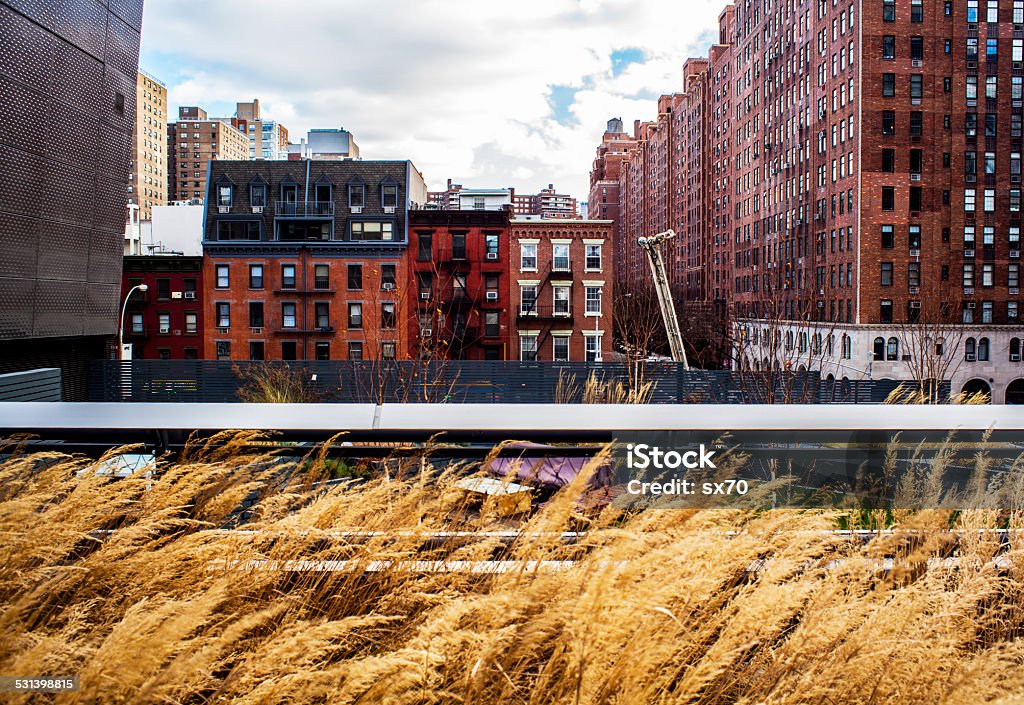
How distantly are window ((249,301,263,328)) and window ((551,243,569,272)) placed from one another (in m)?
18.7

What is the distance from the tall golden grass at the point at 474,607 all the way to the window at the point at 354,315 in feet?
141

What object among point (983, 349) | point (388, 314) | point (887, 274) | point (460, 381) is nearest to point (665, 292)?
point (460, 381)

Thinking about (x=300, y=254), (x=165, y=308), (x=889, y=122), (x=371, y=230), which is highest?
(x=889, y=122)

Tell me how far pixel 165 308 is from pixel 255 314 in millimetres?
7245

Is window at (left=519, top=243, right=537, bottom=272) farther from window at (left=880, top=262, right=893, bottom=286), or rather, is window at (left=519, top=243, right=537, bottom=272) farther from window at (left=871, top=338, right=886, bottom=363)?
window at (left=880, top=262, right=893, bottom=286)

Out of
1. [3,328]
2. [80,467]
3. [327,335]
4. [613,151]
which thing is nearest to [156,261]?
[327,335]

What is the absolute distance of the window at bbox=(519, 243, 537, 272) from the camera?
4656 centimetres

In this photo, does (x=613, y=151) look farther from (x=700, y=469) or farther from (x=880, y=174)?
(x=700, y=469)

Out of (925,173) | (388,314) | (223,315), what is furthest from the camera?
(925,173)

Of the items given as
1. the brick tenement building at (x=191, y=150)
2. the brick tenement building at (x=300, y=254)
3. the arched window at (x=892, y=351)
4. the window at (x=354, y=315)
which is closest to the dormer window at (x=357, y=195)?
the brick tenement building at (x=300, y=254)

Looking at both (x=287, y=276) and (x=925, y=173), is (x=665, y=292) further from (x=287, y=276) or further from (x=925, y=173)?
(x=925, y=173)

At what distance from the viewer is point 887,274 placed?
52438mm

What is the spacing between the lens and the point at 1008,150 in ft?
173

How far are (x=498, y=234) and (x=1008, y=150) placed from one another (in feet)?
125
